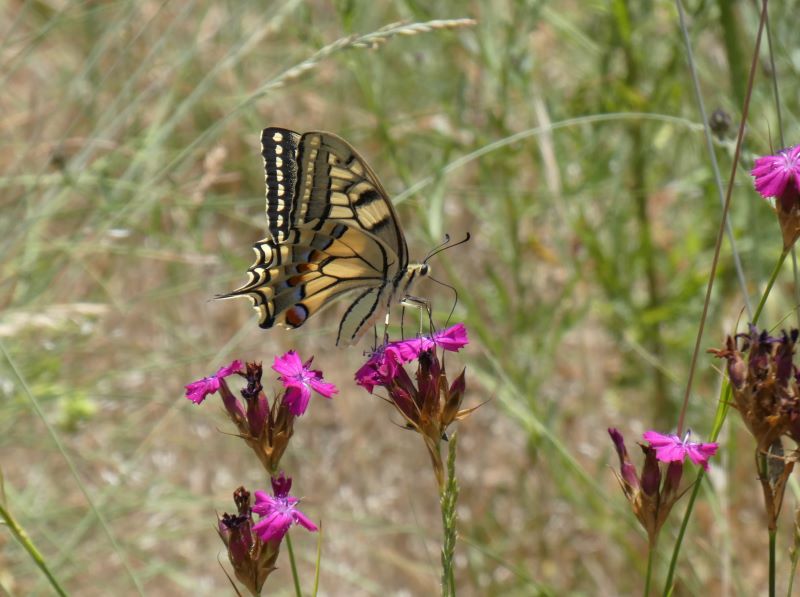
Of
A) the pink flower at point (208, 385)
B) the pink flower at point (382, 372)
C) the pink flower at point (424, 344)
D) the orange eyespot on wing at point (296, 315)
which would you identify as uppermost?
the orange eyespot on wing at point (296, 315)

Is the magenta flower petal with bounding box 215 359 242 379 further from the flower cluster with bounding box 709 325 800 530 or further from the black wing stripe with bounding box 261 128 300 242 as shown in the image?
the flower cluster with bounding box 709 325 800 530

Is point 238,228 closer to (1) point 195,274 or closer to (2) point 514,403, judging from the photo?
(1) point 195,274

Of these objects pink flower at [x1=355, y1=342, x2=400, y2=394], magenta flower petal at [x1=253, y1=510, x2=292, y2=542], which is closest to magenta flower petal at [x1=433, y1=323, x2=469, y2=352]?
pink flower at [x1=355, y1=342, x2=400, y2=394]

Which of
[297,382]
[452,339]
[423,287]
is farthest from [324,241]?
[423,287]

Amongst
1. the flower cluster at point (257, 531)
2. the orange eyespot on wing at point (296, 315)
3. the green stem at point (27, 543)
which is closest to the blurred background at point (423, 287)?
the orange eyespot on wing at point (296, 315)

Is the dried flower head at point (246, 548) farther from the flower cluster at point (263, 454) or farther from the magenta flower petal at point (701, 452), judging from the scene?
the magenta flower petal at point (701, 452)

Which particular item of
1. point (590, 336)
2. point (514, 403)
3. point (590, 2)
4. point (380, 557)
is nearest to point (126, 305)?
point (514, 403)
